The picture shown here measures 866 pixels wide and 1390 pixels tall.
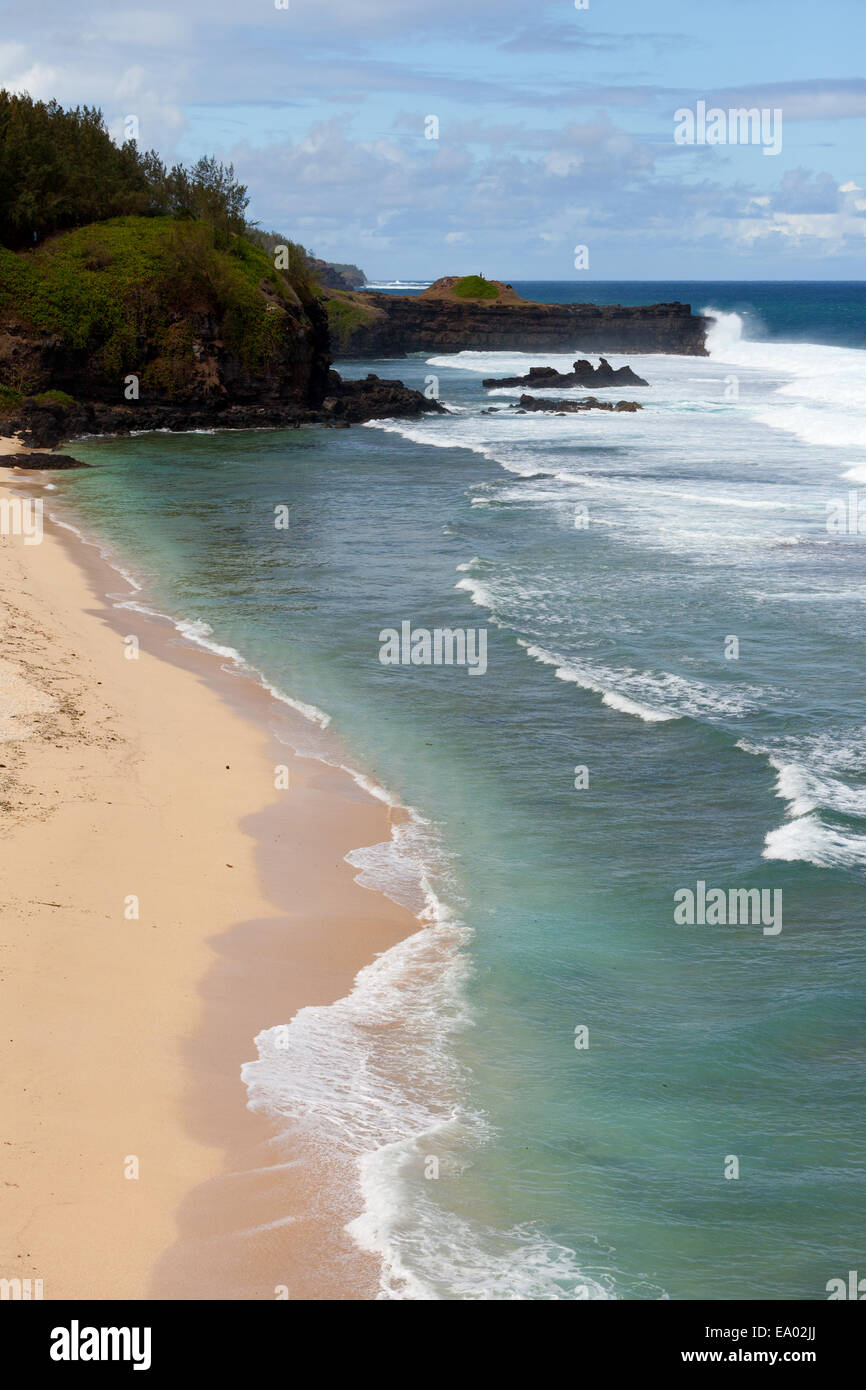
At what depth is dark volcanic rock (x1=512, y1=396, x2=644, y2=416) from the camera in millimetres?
59009

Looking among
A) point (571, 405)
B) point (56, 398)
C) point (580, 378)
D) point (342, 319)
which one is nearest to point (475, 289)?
point (342, 319)

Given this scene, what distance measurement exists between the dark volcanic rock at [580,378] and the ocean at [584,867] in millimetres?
42219

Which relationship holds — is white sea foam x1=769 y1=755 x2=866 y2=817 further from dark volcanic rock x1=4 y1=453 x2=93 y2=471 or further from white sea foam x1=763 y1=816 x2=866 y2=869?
dark volcanic rock x1=4 y1=453 x2=93 y2=471

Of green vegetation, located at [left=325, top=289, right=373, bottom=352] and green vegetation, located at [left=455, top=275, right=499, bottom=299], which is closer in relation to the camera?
green vegetation, located at [left=325, top=289, right=373, bottom=352]

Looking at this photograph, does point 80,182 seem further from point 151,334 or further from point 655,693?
point 655,693

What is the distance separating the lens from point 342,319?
324ft

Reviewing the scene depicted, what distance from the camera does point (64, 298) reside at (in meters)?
49.5

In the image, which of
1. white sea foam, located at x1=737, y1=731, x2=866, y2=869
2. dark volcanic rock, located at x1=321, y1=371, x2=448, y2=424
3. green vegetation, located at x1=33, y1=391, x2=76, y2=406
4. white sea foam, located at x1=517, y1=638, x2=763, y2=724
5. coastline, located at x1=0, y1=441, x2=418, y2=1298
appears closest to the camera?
coastline, located at x1=0, y1=441, x2=418, y2=1298

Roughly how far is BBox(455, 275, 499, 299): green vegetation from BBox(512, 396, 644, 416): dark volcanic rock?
57937 millimetres

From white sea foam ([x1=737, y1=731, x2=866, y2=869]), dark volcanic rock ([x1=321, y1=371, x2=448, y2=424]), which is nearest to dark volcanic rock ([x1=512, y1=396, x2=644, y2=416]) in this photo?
dark volcanic rock ([x1=321, y1=371, x2=448, y2=424])

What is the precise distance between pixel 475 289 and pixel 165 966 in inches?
4511

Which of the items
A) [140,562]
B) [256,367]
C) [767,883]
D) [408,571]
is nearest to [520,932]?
[767,883]
